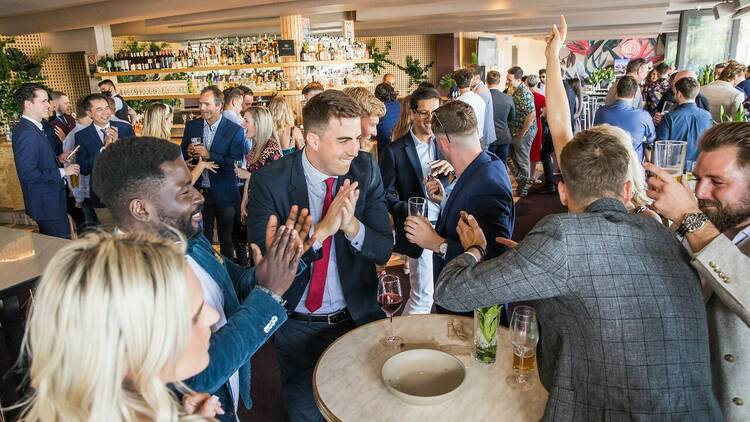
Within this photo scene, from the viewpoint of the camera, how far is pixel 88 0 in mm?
7672

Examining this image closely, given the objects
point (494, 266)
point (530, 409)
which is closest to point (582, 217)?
point (494, 266)

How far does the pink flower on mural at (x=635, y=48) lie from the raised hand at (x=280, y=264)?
3461 cm

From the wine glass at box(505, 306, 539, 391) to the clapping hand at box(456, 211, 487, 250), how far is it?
29cm

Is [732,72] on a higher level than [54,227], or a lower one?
higher

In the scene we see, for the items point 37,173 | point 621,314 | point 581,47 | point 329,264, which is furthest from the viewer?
point 581,47

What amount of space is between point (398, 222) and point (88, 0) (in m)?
6.98

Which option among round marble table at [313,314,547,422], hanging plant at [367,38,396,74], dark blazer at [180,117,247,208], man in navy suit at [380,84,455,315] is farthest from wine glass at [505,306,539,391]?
hanging plant at [367,38,396,74]

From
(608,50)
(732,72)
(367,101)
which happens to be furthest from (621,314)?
(608,50)

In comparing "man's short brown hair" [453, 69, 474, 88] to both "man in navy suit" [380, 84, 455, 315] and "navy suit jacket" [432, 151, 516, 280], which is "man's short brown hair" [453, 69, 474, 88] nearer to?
"man in navy suit" [380, 84, 455, 315]

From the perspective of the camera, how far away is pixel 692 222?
137cm

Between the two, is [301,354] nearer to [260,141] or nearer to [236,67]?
[260,141]

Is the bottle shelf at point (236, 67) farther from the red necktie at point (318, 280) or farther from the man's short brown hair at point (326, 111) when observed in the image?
the red necktie at point (318, 280)

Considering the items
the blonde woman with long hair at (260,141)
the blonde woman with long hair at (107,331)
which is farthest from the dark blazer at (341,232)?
the blonde woman with long hair at (260,141)

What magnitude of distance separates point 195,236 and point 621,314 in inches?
47.9
